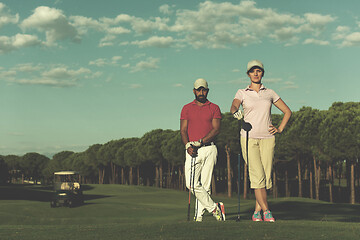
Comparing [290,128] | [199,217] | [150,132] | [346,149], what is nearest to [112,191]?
[150,132]

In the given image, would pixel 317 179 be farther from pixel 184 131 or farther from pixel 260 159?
pixel 260 159

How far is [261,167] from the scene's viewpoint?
10188 millimetres

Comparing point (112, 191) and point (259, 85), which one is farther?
point (112, 191)

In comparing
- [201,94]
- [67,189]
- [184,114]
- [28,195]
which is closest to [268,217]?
[184,114]

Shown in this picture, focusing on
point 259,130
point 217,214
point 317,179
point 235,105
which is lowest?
point 317,179

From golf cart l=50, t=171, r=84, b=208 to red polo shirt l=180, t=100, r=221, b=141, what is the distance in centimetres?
3010

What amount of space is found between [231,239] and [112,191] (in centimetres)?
7847

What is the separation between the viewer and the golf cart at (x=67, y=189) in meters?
39.4

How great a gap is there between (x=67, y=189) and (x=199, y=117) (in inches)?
1232

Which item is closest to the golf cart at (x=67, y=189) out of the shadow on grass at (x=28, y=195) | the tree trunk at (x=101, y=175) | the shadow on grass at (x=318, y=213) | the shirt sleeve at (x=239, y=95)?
the shadow on grass at (x=28, y=195)

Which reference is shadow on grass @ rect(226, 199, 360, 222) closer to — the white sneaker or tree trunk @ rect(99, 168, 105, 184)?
the white sneaker

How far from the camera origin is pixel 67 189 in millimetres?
39906

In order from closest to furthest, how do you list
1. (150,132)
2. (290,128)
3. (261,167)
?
(261,167) < (290,128) < (150,132)

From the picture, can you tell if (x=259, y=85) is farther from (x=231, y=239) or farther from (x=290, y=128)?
(x=290, y=128)
